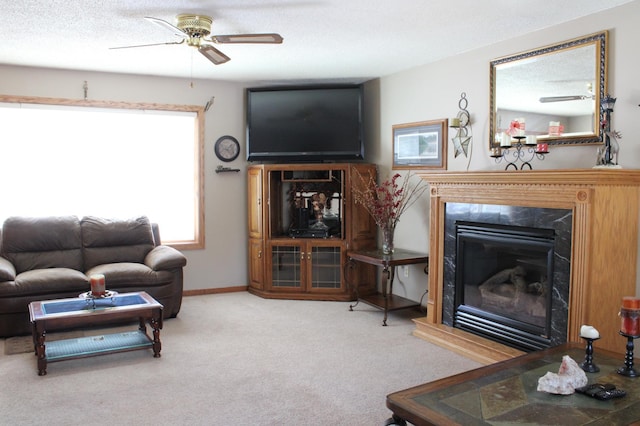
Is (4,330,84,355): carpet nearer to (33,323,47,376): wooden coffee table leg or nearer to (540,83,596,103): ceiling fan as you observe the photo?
(33,323,47,376): wooden coffee table leg

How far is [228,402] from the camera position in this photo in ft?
10.4

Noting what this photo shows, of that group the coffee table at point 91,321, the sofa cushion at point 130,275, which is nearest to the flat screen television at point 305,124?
the sofa cushion at point 130,275

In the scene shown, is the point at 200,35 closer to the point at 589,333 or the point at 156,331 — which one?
the point at 156,331

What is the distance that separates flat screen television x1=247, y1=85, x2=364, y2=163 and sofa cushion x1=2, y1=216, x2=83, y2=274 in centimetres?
204

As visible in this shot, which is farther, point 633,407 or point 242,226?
point 242,226

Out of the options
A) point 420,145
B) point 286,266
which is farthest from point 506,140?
point 286,266

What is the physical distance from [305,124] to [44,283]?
3.03 meters

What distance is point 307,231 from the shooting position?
590 centimetres

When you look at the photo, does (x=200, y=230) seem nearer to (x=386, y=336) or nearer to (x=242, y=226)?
(x=242, y=226)

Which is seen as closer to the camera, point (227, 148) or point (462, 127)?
point (462, 127)

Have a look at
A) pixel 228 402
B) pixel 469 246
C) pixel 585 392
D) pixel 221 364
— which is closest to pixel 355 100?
pixel 469 246

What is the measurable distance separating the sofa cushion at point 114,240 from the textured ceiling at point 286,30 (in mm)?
1552

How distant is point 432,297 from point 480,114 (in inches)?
62.3

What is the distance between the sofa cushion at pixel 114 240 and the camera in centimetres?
524
